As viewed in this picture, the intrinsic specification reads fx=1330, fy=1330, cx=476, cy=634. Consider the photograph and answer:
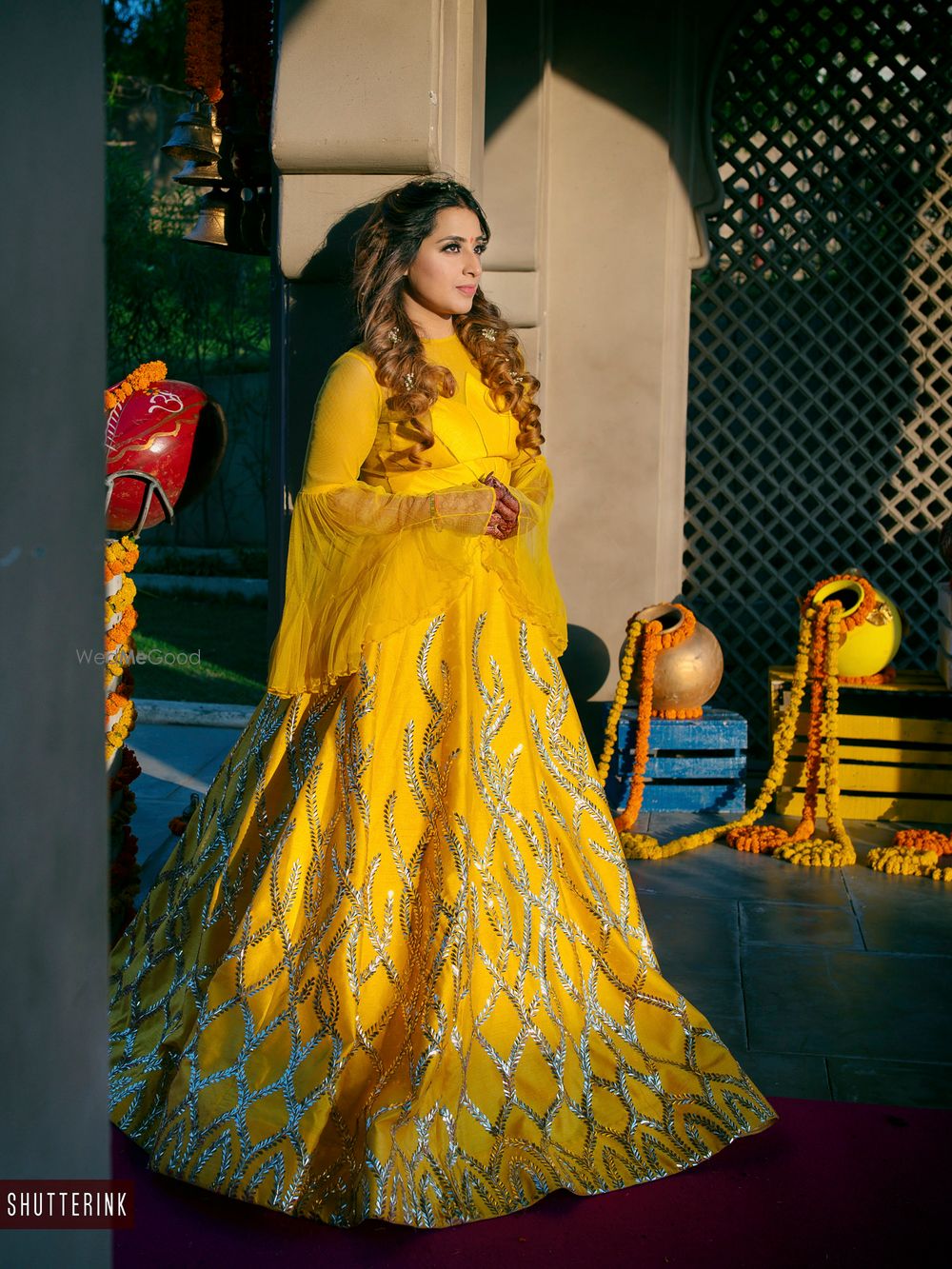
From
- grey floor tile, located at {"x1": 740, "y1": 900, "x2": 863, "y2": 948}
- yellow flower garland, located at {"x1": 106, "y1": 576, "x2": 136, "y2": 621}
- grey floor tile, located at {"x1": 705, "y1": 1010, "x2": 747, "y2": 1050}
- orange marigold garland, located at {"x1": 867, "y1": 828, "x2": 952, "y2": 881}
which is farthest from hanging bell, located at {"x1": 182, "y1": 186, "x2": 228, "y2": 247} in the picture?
orange marigold garland, located at {"x1": 867, "y1": 828, "x2": 952, "y2": 881}

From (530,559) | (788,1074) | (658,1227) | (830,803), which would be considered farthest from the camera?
(830,803)

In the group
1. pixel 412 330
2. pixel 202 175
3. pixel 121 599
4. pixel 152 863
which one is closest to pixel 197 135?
pixel 202 175

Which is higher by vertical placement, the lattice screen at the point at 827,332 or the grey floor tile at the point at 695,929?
the lattice screen at the point at 827,332

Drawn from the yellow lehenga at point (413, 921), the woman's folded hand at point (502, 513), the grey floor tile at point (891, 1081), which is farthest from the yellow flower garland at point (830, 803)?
the woman's folded hand at point (502, 513)

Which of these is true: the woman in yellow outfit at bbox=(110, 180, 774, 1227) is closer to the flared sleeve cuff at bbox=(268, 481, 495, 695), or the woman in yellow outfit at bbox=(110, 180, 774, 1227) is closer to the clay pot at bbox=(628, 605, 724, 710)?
the flared sleeve cuff at bbox=(268, 481, 495, 695)

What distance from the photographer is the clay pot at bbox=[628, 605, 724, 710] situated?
4.96m

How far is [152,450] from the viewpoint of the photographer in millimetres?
3371

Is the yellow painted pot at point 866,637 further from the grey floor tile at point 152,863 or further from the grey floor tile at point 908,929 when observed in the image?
the grey floor tile at point 152,863

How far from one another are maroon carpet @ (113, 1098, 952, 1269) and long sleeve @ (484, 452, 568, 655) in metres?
1.10

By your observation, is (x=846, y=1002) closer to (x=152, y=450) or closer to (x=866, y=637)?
(x=866, y=637)

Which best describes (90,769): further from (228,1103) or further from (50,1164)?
(228,1103)

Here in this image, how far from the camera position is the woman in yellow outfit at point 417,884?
7.75 ft

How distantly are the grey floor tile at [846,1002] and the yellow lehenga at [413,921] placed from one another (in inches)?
18.7

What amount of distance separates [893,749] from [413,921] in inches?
120
